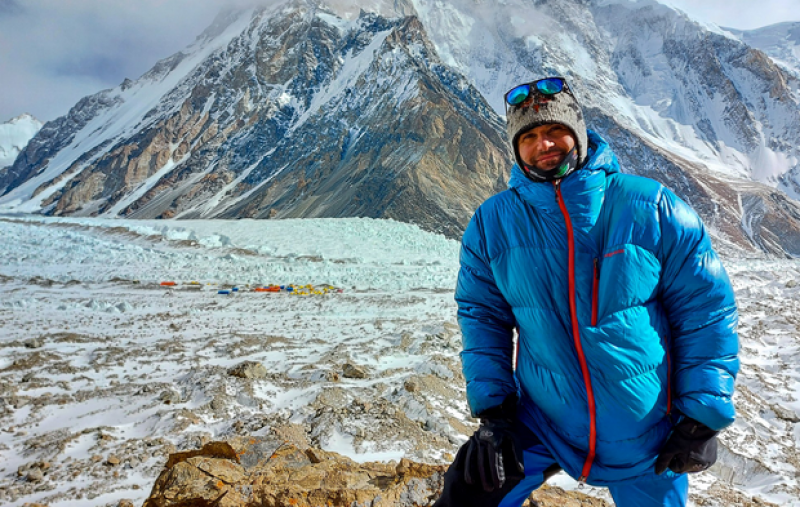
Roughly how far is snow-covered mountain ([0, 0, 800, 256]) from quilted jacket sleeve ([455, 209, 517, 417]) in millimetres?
29652

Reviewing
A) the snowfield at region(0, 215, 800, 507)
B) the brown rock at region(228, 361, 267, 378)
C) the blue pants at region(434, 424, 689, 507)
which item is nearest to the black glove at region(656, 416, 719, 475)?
the blue pants at region(434, 424, 689, 507)

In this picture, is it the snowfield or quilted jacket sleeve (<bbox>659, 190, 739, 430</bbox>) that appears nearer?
quilted jacket sleeve (<bbox>659, 190, 739, 430</bbox>)

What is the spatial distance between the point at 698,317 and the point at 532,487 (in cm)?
106

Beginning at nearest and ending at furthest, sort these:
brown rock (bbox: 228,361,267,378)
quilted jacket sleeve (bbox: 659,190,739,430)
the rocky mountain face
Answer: quilted jacket sleeve (bbox: 659,190,739,430)
brown rock (bbox: 228,361,267,378)
the rocky mountain face

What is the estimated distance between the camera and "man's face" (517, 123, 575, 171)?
1.87 metres

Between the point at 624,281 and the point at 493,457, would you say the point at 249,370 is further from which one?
the point at 624,281

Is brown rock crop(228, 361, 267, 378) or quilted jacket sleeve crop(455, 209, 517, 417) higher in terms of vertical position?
quilted jacket sleeve crop(455, 209, 517, 417)

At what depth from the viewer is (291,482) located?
265 cm

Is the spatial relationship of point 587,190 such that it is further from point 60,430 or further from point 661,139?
point 661,139

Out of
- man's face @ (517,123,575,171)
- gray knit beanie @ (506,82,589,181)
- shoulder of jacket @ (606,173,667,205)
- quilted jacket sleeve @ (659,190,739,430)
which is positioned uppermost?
gray knit beanie @ (506,82,589,181)

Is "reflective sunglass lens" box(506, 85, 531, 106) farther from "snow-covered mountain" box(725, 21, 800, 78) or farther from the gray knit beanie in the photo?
"snow-covered mountain" box(725, 21, 800, 78)

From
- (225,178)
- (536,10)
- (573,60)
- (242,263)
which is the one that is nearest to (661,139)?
(573,60)

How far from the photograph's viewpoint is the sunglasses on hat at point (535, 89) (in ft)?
6.57

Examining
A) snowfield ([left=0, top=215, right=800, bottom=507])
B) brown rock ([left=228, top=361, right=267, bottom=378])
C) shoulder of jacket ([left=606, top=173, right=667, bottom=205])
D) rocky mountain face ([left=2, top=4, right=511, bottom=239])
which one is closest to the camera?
shoulder of jacket ([left=606, top=173, right=667, bottom=205])
